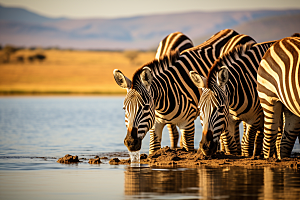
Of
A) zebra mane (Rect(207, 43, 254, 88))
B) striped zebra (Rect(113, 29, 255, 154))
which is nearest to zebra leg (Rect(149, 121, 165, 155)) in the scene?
striped zebra (Rect(113, 29, 255, 154))

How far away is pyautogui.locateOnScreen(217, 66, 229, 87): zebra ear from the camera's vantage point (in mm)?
9375

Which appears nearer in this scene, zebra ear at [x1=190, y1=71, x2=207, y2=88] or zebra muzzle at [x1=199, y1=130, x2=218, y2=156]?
zebra muzzle at [x1=199, y1=130, x2=218, y2=156]

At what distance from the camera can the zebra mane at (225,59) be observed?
9547mm

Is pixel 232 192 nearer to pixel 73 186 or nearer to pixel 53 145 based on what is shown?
pixel 73 186

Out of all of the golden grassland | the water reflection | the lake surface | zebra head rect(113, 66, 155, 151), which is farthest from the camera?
the golden grassland

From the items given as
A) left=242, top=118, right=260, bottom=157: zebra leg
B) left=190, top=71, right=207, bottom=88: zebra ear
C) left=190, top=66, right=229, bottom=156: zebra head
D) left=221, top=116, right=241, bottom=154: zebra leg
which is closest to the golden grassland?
left=221, top=116, right=241, bottom=154: zebra leg

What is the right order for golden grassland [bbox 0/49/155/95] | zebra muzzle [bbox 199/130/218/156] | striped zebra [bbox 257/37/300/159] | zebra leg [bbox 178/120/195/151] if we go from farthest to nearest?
golden grassland [bbox 0/49/155/95] → zebra leg [bbox 178/120/195/151] → zebra muzzle [bbox 199/130/218/156] → striped zebra [bbox 257/37/300/159]

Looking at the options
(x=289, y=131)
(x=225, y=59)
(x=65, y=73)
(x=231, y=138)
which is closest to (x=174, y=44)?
(x=225, y=59)

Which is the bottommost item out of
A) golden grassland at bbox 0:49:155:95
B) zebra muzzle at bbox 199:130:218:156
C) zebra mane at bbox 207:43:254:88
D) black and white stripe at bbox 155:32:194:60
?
zebra muzzle at bbox 199:130:218:156

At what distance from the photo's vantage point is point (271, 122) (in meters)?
9.67

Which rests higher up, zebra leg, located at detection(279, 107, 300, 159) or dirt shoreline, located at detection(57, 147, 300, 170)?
zebra leg, located at detection(279, 107, 300, 159)

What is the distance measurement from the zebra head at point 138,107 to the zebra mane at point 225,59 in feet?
3.71

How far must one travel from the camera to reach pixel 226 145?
11445mm

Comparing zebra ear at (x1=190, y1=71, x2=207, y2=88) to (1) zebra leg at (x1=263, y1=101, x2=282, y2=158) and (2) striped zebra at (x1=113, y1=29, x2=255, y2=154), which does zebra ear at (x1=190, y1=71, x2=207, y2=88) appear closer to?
(2) striped zebra at (x1=113, y1=29, x2=255, y2=154)
